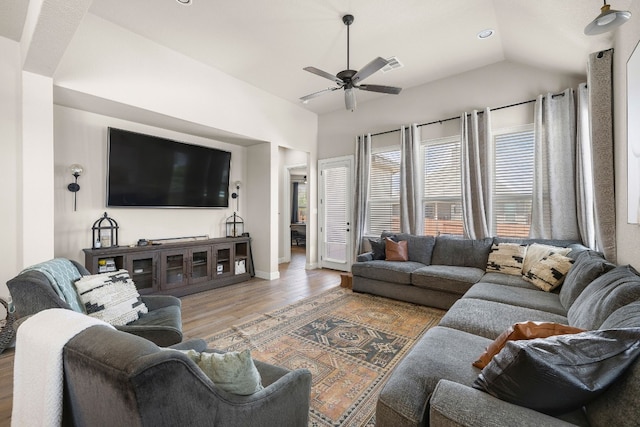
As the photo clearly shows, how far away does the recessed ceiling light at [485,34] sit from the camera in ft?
10.7

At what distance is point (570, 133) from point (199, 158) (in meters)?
5.16

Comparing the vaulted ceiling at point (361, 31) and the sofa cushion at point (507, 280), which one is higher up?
the vaulted ceiling at point (361, 31)

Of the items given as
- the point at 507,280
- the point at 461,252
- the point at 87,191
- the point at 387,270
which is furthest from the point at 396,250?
the point at 87,191

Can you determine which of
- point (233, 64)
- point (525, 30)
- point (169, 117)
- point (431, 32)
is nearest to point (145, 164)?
point (169, 117)

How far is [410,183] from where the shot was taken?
184 inches

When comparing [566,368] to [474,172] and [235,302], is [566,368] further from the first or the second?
[474,172]

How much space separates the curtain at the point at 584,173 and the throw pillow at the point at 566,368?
3.08m

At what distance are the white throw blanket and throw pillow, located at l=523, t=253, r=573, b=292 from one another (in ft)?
11.4

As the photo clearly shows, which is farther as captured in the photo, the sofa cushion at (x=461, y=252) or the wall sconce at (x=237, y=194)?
the wall sconce at (x=237, y=194)

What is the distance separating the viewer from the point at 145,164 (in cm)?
391

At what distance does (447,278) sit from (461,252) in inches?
29.0

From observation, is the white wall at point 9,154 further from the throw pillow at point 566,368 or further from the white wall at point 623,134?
A: the white wall at point 623,134

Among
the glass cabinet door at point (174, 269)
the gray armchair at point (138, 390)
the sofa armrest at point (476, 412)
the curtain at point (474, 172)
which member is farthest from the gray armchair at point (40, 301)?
the curtain at point (474, 172)

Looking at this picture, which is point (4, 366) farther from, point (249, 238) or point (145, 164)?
point (249, 238)
